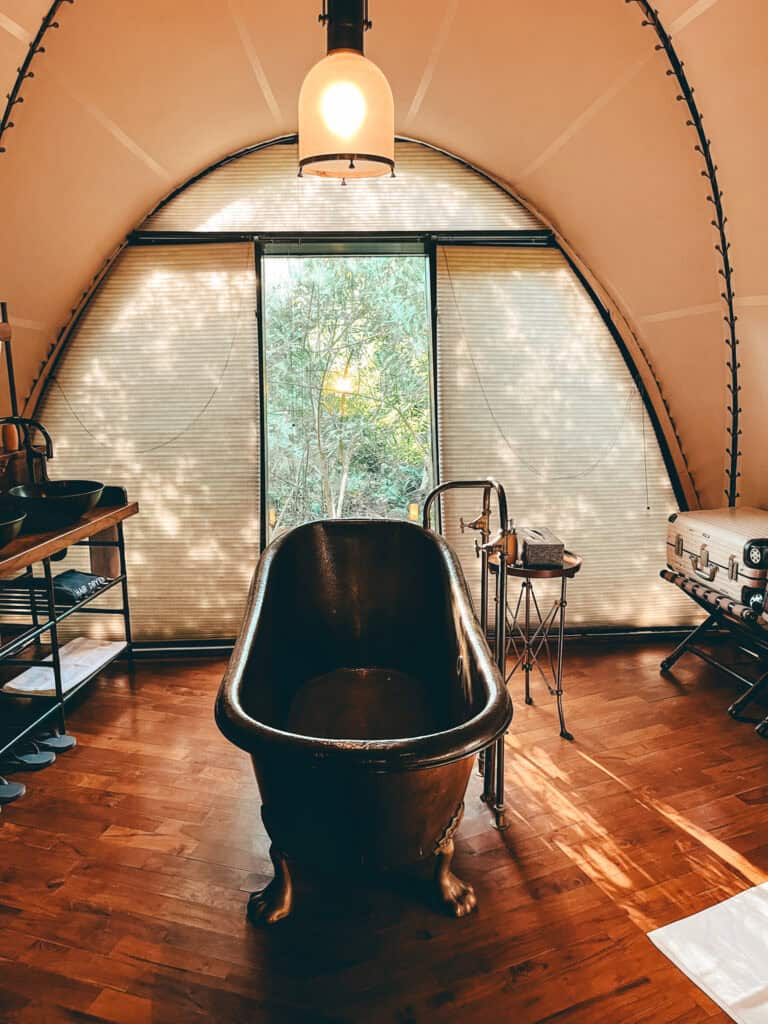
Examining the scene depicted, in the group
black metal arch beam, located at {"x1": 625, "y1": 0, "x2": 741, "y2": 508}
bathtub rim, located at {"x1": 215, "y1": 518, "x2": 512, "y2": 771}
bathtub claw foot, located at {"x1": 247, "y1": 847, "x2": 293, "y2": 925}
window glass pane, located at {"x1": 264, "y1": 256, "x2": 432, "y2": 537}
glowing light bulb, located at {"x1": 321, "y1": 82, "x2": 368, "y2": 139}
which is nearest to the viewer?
bathtub rim, located at {"x1": 215, "y1": 518, "x2": 512, "y2": 771}

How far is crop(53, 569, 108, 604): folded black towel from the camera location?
9.43 ft

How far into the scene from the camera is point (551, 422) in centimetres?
367

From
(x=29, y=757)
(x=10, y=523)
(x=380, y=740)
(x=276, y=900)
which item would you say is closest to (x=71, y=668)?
(x=29, y=757)

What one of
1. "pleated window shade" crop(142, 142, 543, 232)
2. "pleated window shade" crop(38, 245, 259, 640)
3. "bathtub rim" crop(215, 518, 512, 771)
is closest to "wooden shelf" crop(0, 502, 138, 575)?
"pleated window shade" crop(38, 245, 259, 640)

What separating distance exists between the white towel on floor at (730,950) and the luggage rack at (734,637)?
1.06 metres

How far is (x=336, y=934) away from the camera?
5.98ft

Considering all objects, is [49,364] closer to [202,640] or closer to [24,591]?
[24,591]

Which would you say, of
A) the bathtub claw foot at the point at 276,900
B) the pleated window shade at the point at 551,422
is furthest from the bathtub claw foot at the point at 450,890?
the pleated window shade at the point at 551,422

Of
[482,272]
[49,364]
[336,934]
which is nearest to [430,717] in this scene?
[336,934]

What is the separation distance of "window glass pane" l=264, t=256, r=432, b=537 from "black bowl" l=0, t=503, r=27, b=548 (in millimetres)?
1288

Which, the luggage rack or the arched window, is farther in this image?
the arched window

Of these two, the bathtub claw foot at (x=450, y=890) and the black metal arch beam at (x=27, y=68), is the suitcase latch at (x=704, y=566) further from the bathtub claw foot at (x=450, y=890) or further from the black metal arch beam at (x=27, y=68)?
the black metal arch beam at (x=27, y=68)

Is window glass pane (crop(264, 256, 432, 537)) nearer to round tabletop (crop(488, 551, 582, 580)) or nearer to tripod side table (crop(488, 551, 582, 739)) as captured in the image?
tripod side table (crop(488, 551, 582, 739))

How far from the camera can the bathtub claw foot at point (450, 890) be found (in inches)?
74.1
